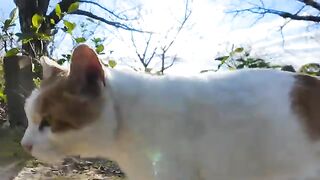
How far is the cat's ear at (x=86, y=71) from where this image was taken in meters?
1.24

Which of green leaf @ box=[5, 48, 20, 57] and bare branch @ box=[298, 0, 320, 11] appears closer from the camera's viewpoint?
green leaf @ box=[5, 48, 20, 57]

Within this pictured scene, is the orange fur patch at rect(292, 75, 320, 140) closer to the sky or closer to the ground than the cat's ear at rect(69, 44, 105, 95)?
closer to the ground

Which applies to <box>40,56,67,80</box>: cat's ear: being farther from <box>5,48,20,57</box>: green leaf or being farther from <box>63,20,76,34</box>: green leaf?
<box>5,48,20,57</box>: green leaf

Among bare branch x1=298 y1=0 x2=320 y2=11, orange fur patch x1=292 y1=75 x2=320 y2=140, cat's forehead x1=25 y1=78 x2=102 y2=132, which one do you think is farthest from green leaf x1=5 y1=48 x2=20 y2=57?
bare branch x1=298 y1=0 x2=320 y2=11

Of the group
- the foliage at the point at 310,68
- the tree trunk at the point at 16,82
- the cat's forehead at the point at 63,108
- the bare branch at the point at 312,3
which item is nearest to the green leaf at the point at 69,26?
the tree trunk at the point at 16,82

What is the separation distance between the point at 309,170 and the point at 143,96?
436 mm

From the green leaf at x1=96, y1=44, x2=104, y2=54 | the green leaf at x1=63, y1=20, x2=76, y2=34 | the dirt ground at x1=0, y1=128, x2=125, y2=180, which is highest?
the green leaf at x1=63, y1=20, x2=76, y2=34

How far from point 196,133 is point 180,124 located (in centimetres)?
4

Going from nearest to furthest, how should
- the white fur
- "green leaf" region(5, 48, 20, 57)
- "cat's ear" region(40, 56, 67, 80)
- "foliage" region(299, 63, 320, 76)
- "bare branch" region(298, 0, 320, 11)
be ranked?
the white fur → "cat's ear" region(40, 56, 67, 80) → "foliage" region(299, 63, 320, 76) → "green leaf" region(5, 48, 20, 57) → "bare branch" region(298, 0, 320, 11)

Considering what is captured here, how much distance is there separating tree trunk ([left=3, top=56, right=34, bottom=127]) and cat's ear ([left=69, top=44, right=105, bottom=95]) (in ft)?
7.07

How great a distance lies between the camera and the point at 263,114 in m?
1.26

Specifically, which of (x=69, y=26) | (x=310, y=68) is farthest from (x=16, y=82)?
(x=310, y=68)

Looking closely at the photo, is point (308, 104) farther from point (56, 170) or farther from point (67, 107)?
point (56, 170)

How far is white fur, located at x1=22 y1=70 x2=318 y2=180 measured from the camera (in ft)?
4.02
